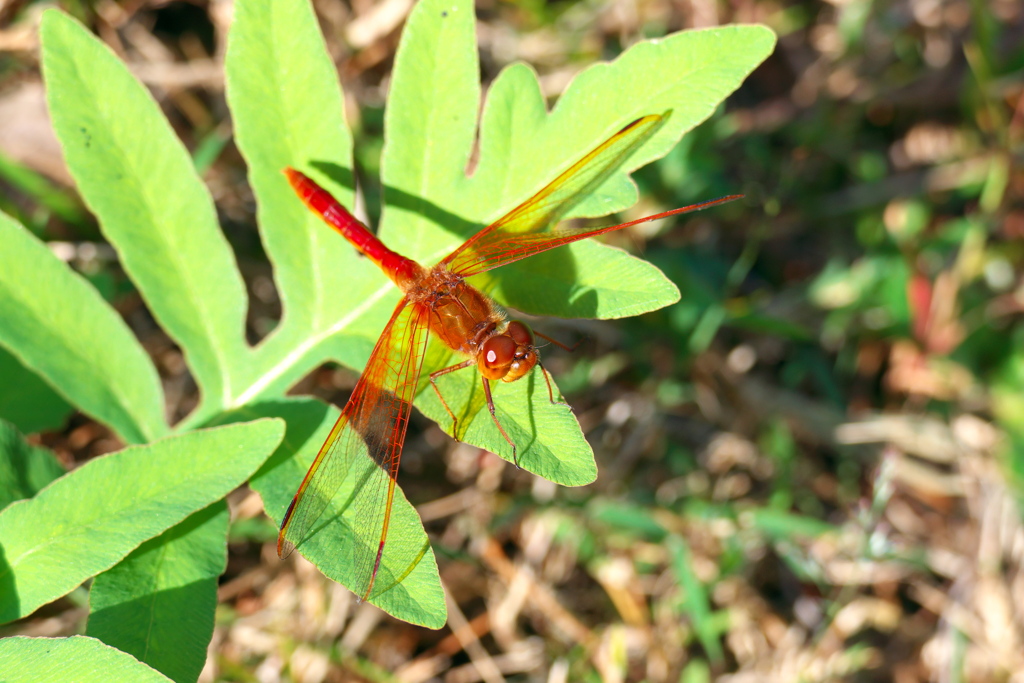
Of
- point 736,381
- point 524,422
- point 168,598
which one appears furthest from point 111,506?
point 736,381

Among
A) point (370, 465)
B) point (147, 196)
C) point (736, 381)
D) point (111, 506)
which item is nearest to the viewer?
point (111, 506)

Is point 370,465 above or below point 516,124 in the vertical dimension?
below

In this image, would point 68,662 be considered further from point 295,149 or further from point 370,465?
point 295,149

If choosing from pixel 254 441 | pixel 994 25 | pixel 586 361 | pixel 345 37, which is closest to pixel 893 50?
pixel 994 25

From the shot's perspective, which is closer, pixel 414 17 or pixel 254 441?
pixel 254 441

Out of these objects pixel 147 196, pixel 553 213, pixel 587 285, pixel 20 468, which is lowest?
pixel 587 285

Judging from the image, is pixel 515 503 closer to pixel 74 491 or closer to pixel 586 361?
pixel 586 361

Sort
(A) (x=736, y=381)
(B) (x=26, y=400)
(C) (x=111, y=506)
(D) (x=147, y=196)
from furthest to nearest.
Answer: (A) (x=736, y=381) < (B) (x=26, y=400) < (D) (x=147, y=196) < (C) (x=111, y=506)
